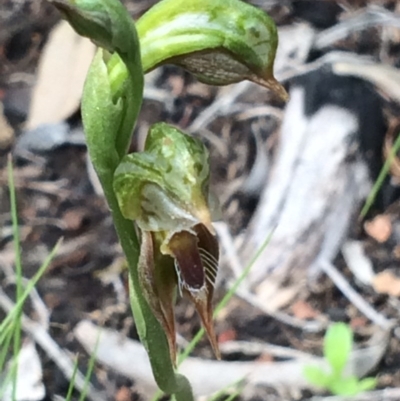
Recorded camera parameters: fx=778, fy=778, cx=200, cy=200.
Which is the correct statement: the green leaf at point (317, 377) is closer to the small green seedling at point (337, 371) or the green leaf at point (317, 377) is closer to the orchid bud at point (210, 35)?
the small green seedling at point (337, 371)

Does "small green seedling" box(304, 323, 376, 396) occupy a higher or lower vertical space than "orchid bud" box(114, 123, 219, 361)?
lower

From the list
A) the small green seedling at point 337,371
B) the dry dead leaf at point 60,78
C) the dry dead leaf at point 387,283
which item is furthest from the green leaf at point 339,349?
the dry dead leaf at point 60,78

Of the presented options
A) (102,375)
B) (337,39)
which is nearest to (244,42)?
(102,375)

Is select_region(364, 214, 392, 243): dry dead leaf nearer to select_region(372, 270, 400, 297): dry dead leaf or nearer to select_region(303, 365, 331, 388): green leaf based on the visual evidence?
select_region(372, 270, 400, 297): dry dead leaf

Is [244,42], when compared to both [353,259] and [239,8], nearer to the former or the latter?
[239,8]

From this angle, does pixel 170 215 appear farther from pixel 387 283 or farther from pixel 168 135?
pixel 387 283

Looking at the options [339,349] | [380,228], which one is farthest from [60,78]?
[339,349]

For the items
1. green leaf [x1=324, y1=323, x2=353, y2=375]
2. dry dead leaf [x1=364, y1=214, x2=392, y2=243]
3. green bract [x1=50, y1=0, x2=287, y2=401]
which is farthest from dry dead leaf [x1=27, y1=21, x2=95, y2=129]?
green bract [x1=50, y1=0, x2=287, y2=401]
